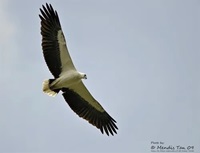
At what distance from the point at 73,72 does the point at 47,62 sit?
100cm

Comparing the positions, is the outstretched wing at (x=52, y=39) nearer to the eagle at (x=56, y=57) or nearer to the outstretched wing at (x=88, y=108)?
the eagle at (x=56, y=57)

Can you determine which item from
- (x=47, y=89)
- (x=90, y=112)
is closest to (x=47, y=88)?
(x=47, y=89)

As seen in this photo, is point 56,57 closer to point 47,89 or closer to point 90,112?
point 47,89

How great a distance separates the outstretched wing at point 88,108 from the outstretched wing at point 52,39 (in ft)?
3.86

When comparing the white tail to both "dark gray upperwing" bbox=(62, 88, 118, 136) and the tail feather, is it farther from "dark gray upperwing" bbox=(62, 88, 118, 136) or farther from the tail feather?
"dark gray upperwing" bbox=(62, 88, 118, 136)

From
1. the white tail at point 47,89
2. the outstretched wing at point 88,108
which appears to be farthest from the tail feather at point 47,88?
the outstretched wing at point 88,108

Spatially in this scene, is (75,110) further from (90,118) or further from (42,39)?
(42,39)

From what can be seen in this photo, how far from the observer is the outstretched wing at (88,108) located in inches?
1035

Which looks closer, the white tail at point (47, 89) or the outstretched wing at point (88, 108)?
the white tail at point (47, 89)

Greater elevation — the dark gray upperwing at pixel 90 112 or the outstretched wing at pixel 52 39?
the outstretched wing at pixel 52 39

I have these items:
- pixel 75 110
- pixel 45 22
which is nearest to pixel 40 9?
pixel 45 22

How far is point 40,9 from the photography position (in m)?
25.3

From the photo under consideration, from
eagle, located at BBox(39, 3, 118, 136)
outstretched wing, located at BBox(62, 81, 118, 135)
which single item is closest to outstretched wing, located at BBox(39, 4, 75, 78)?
eagle, located at BBox(39, 3, 118, 136)

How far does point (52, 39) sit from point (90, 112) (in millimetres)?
3283
